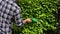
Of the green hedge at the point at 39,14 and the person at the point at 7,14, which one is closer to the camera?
the person at the point at 7,14

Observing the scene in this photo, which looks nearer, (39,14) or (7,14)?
(7,14)

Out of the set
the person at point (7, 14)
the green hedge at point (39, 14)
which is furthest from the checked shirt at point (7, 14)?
the green hedge at point (39, 14)

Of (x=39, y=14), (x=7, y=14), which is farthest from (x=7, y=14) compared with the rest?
(x=39, y=14)

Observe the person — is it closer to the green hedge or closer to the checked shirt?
the checked shirt

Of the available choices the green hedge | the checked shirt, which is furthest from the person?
the green hedge

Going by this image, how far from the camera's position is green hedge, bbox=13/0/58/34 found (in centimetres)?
496

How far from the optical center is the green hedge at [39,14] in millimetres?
4961

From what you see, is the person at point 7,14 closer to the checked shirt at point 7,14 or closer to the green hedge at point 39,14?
the checked shirt at point 7,14

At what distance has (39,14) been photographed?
206 inches

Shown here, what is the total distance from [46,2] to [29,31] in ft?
3.02

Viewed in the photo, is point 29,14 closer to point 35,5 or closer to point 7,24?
point 35,5

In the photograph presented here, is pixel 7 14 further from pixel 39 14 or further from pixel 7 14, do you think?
pixel 39 14

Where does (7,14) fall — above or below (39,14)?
above

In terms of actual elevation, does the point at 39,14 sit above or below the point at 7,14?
below
